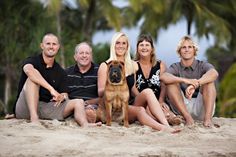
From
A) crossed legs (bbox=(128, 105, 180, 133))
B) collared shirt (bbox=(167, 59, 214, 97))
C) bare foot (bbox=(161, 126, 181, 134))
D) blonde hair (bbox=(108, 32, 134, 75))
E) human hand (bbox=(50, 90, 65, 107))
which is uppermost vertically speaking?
blonde hair (bbox=(108, 32, 134, 75))

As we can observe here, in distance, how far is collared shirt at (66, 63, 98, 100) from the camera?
23.7 feet

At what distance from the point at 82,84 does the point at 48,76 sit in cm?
49

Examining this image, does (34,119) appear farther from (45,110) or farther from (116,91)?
(116,91)

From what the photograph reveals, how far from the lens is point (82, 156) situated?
486 centimetres

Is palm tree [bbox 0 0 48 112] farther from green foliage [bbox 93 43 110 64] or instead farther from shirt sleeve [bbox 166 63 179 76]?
shirt sleeve [bbox 166 63 179 76]

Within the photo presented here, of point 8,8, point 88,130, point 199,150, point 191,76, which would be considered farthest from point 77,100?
point 8,8

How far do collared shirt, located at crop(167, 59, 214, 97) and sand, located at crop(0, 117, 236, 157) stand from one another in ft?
2.30

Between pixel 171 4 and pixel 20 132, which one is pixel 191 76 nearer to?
pixel 20 132

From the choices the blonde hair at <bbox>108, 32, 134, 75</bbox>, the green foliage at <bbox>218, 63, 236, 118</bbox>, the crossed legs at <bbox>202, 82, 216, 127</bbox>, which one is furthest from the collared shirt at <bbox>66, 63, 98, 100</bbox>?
the green foliage at <bbox>218, 63, 236, 118</bbox>

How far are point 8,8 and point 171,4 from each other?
870 cm

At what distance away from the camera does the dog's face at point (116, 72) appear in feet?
21.6

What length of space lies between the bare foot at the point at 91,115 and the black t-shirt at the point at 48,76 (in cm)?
44

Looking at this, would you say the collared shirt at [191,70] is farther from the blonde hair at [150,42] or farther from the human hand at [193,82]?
the human hand at [193,82]

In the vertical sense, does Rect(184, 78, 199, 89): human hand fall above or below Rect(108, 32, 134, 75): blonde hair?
below
